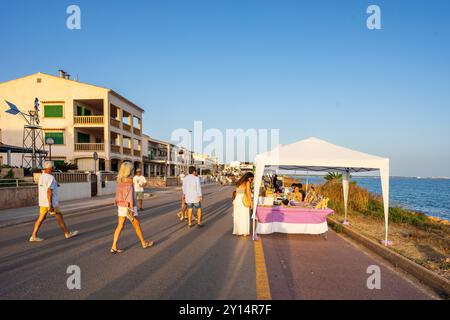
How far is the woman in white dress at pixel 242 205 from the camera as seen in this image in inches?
290

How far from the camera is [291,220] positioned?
7.57 meters

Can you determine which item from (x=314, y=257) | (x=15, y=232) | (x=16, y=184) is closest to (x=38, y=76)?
(x=16, y=184)

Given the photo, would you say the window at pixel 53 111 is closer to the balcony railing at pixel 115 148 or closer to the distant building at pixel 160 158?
the balcony railing at pixel 115 148

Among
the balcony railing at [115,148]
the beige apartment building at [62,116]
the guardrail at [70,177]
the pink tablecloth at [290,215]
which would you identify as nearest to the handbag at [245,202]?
the pink tablecloth at [290,215]

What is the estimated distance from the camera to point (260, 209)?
7434 millimetres

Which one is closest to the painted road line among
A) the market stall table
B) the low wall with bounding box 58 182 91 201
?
the market stall table

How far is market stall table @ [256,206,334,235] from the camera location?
7.43m

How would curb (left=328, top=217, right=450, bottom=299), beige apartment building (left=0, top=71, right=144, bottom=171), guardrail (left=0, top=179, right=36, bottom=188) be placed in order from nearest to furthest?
1. curb (left=328, top=217, right=450, bottom=299)
2. guardrail (left=0, top=179, right=36, bottom=188)
3. beige apartment building (left=0, top=71, right=144, bottom=171)

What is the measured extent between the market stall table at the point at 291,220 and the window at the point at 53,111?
25.7 m

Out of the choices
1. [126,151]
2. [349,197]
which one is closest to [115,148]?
[126,151]

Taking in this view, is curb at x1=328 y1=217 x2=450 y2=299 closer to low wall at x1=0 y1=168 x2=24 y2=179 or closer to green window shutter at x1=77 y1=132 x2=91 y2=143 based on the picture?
low wall at x1=0 y1=168 x2=24 y2=179

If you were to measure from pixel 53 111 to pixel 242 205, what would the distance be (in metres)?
25.9

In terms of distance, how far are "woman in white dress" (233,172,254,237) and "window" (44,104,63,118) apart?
25033 millimetres
